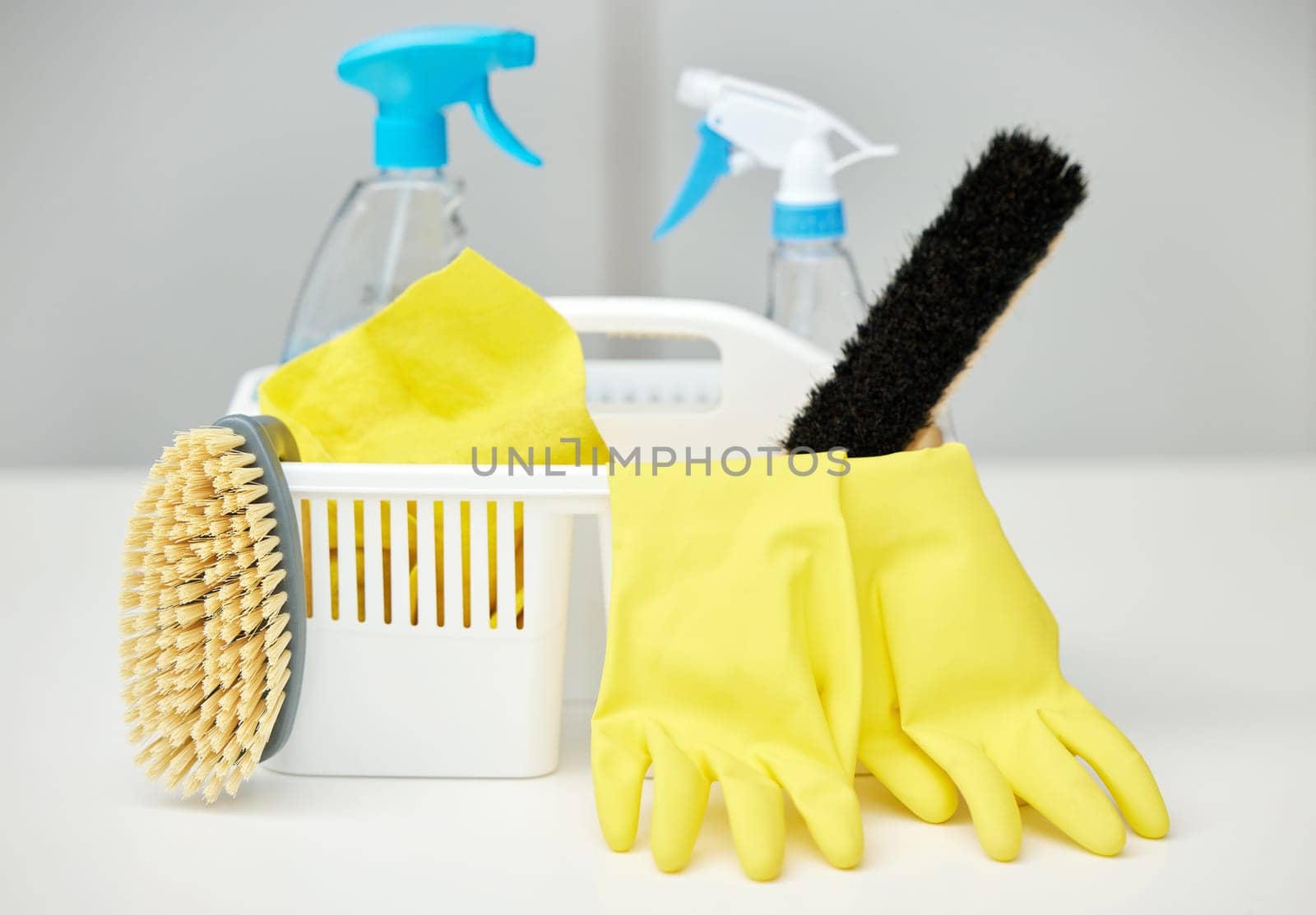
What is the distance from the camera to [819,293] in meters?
0.79

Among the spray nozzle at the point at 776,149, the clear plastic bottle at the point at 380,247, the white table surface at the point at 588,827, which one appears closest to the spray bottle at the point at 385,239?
the clear plastic bottle at the point at 380,247

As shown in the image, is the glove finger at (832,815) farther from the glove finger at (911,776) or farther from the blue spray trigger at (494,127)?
the blue spray trigger at (494,127)

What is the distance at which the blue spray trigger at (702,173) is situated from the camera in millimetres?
819

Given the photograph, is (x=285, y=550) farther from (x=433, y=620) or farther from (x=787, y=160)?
(x=787, y=160)

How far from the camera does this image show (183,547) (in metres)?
0.51

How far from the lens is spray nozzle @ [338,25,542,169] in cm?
71

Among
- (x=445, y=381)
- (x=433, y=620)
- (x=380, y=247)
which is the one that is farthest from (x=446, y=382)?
(x=380, y=247)

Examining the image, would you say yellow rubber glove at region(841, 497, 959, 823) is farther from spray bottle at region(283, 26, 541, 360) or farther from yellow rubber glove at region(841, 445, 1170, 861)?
spray bottle at region(283, 26, 541, 360)

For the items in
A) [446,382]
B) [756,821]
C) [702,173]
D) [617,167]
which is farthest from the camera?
[617,167]

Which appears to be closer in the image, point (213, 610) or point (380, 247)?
point (213, 610)

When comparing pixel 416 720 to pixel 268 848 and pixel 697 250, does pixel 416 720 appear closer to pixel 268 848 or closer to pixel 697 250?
pixel 268 848

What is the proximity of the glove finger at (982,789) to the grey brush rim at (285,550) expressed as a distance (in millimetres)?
245

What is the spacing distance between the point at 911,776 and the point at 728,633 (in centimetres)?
9

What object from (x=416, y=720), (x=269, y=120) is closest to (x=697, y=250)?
(x=269, y=120)
